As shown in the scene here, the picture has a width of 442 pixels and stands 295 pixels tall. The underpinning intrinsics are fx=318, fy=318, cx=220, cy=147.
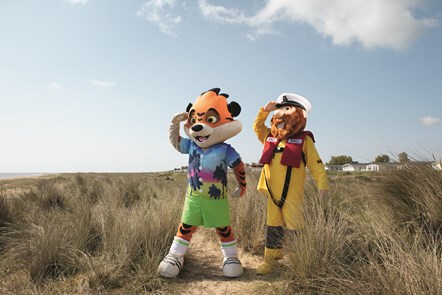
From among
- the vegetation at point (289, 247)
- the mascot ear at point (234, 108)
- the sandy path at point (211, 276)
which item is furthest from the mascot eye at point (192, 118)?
the sandy path at point (211, 276)

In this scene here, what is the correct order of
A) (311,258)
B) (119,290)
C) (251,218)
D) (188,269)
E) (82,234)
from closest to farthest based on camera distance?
1. (311,258)
2. (119,290)
3. (188,269)
4. (82,234)
5. (251,218)

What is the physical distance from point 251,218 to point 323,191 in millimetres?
1361

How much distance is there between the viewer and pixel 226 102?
4.02m

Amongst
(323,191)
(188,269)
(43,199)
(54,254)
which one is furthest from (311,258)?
(43,199)

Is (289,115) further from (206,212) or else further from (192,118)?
(206,212)

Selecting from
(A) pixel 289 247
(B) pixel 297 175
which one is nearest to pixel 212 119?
(B) pixel 297 175

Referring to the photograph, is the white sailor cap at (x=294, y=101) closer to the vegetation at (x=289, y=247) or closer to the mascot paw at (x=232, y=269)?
the vegetation at (x=289, y=247)

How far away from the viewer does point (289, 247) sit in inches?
120

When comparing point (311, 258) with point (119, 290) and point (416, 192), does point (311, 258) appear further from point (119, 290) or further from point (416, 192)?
point (416, 192)

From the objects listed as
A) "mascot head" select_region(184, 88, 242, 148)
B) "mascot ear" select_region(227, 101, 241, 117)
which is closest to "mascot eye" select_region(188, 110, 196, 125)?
"mascot head" select_region(184, 88, 242, 148)

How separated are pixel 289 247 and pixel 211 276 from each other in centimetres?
107

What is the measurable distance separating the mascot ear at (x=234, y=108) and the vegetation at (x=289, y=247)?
4.63 ft

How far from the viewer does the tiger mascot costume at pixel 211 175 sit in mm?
3648

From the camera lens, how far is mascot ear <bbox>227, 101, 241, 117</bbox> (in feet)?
13.1
